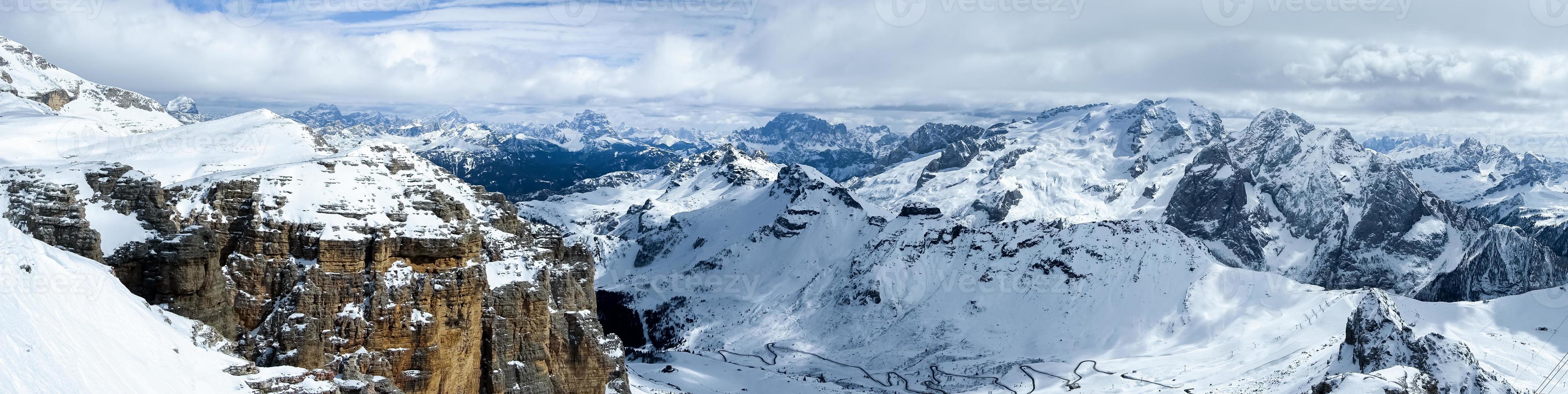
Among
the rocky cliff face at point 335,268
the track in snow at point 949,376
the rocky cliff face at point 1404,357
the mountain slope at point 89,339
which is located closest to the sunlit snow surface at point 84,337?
the mountain slope at point 89,339

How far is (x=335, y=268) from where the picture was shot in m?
46.6

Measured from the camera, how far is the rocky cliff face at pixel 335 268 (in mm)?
43719

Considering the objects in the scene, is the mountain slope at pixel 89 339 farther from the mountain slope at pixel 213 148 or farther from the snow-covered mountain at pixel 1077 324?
the snow-covered mountain at pixel 1077 324

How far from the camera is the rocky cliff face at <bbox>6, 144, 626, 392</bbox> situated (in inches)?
1721

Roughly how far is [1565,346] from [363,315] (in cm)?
14219

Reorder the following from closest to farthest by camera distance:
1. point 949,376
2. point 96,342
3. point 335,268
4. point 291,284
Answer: point 96,342 < point 291,284 < point 335,268 < point 949,376

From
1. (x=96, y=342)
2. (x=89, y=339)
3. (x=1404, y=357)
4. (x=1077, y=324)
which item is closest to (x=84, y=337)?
(x=89, y=339)

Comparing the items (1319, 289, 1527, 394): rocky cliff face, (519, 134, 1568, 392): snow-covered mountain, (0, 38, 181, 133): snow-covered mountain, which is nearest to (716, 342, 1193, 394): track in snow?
(519, 134, 1568, 392): snow-covered mountain

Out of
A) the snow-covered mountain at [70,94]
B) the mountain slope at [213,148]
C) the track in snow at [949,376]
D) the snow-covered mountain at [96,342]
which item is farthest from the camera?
the snow-covered mountain at [70,94]

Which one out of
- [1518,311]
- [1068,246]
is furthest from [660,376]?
[1518,311]

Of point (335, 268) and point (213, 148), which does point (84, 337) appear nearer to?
point (335, 268)

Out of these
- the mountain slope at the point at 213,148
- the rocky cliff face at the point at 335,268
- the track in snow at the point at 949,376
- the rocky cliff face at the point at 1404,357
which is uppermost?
the mountain slope at the point at 213,148

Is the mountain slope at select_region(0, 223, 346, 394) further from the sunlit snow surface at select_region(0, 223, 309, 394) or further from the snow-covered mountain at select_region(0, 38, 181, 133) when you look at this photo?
the snow-covered mountain at select_region(0, 38, 181, 133)

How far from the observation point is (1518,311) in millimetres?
127938
